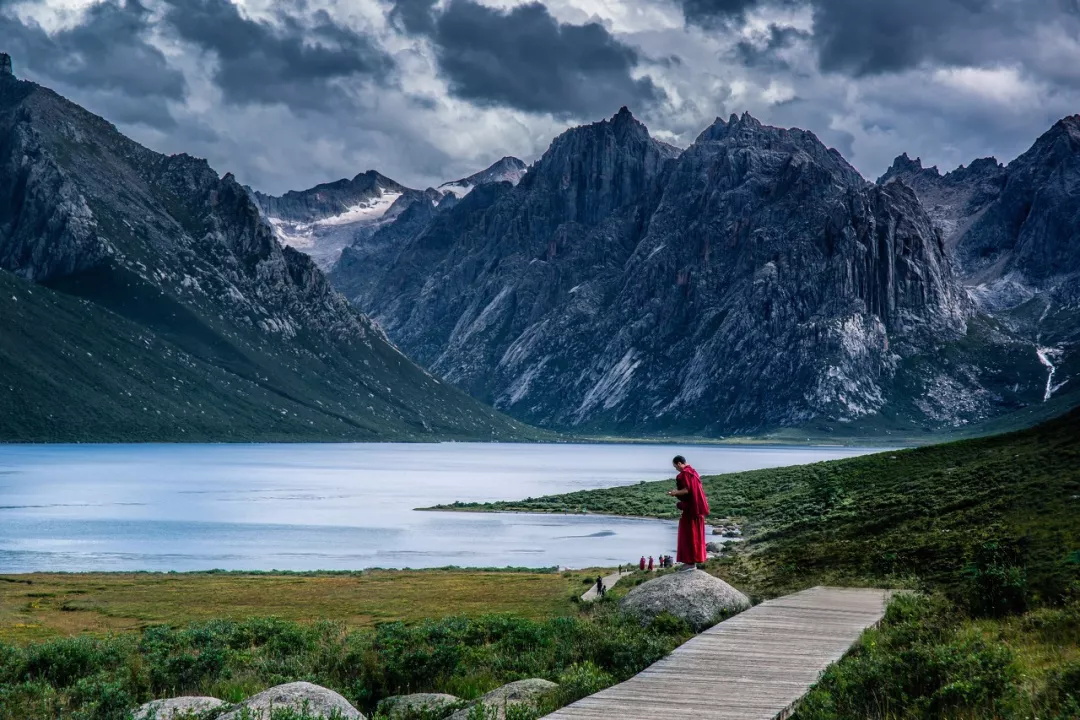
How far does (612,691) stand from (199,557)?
77909 mm

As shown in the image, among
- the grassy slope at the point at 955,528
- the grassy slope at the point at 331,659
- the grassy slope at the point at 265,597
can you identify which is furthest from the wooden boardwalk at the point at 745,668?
the grassy slope at the point at 265,597

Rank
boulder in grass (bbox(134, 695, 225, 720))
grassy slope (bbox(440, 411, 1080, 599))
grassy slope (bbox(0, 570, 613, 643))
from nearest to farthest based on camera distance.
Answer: boulder in grass (bbox(134, 695, 225, 720))
grassy slope (bbox(440, 411, 1080, 599))
grassy slope (bbox(0, 570, 613, 643))

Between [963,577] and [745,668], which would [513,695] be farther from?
[963,577]

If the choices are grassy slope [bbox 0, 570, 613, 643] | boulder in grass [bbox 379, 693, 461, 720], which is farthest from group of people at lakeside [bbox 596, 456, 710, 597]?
boulder in grass [bbox 379, 693, 461, 720]

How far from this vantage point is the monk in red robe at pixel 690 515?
106 feet

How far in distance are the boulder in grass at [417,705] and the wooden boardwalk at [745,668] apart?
3674 mm

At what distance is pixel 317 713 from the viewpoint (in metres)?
20.2

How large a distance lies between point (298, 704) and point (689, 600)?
39.8ft

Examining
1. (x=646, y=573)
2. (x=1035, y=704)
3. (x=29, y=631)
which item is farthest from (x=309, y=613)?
(x=1035, y=704)

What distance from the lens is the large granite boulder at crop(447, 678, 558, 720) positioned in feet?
65.3

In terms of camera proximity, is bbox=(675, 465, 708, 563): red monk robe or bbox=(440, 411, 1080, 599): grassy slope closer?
bbox=(440, 411, 1080, 599): grassy slope

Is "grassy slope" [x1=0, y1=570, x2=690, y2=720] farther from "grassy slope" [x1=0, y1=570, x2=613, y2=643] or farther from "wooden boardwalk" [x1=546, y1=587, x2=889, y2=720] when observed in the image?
"grassy slope" [x1=0, y1=570, x2=613, y2=643]

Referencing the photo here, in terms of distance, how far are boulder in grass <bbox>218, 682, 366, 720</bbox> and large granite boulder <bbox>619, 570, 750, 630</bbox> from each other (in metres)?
10.1

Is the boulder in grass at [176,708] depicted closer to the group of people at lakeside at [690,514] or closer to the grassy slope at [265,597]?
the group of people at lakeside at [690,514]
